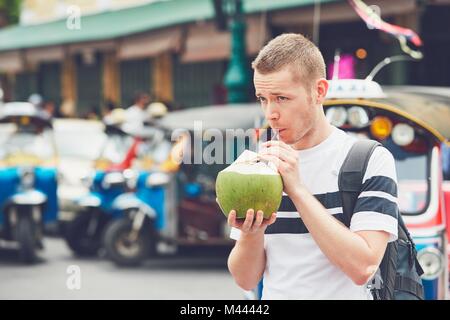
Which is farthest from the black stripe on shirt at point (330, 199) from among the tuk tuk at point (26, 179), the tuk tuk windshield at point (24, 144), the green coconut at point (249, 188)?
the tuk tuk windshield at point (24, 144)

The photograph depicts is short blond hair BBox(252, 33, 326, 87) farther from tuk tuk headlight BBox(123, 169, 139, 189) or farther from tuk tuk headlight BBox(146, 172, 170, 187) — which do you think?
tuk tuk headlight BBox(123, 169, 139, 189)

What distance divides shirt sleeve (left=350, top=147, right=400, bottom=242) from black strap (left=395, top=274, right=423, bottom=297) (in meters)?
0.35

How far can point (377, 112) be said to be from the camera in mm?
5148

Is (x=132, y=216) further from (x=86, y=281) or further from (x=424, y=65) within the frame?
(x=424, y=65)

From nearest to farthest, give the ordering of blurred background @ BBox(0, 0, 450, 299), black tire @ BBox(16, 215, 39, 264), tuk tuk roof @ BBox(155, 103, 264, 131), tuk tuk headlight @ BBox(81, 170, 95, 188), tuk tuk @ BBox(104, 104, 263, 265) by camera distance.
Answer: tuk tuk roof @ BBox(155, 103, 264, 131) < blurred background @ BBox(0, 0, 450, 299) < tuk tuk @ BBox(104, 104, 263, 265) < black tire @ BBox(16, 215, 39, 264) < tuk tuk headlight @ BBox(81, 170, 95, 188)

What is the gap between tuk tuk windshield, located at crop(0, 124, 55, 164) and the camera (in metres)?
10.1

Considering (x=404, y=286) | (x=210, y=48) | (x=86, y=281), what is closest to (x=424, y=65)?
(x=210, y=48)

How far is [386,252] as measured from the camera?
246 cm

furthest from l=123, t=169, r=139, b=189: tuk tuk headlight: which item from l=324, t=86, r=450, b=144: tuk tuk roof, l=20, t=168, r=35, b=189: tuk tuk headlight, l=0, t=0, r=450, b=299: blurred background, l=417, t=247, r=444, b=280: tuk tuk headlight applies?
l=417, t=247, r=444, b=280: tuk tuk headlight

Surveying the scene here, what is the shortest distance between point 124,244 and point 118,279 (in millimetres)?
735

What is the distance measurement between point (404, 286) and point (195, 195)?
6.56m

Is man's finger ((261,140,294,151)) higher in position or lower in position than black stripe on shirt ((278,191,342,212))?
higher

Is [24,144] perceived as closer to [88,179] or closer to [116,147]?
[88,179]

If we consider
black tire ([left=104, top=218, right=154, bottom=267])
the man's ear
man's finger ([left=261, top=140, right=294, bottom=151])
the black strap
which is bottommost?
black tire ([left=104, top=218, right=154, bottom=267])
